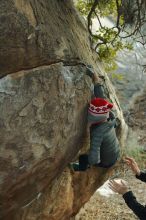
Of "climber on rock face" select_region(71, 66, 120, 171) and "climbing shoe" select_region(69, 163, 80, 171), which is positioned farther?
"climbing shoe" select_region(69, 163, 80, 171)

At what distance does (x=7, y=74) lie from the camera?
5.57m

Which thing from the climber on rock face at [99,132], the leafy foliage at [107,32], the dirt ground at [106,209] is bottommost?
the dirt ground at [106,209]

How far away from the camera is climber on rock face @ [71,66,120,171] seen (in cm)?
601

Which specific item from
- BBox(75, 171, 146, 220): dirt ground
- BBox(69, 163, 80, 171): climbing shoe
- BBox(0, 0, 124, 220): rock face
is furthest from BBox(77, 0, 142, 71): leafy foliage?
BBox(75, 171, 146, 220): dirt ground

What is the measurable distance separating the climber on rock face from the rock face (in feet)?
0.51

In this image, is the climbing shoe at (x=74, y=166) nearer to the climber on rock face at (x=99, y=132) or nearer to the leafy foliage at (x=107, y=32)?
the climber on rock face at (x=99, y=132)

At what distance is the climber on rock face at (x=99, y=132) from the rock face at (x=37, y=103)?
15 cm

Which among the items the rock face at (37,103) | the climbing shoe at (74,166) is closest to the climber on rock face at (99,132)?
the climbing shoe at (74,166)

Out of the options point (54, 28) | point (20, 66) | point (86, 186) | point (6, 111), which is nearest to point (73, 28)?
point (54, 28)

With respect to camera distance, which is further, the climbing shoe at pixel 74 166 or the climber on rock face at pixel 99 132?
the climbing shoe at pixel 74 166

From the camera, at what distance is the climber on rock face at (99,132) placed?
19.7ft

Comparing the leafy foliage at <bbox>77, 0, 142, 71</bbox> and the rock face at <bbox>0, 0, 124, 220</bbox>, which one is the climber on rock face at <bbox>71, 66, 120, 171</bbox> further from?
the leafy foliage at <bbox>77, 0, 142, 71</bbox>

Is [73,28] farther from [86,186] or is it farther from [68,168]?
[86,186]

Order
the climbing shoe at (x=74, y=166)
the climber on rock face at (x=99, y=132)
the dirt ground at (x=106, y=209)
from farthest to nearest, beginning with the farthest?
the dirt ground at (x=106, y=209)
the climbing shoe at (x=74, y=166)
the climber on rock face at (x=99, y=132)
